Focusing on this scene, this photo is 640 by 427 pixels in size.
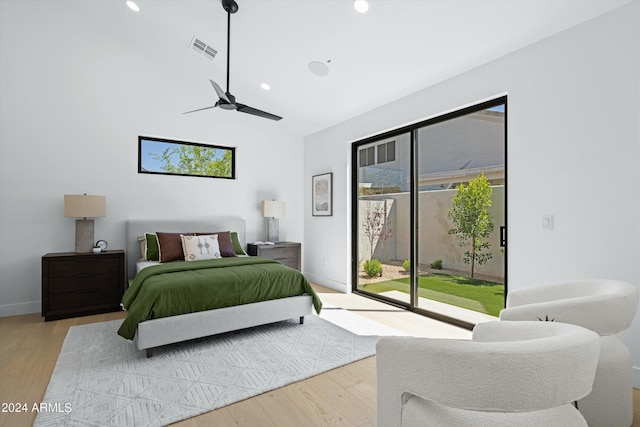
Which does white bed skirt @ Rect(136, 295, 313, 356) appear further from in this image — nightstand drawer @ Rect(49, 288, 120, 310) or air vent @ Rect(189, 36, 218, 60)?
air vent @ Rect(189, 36, 218, 60)

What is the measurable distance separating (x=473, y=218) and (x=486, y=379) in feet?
9.10

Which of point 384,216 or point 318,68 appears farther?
point 384,216

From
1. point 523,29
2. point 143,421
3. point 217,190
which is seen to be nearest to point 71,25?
point 217,190

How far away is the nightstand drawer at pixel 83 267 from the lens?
12.1ft

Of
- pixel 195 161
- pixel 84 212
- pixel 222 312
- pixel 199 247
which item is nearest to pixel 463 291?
pixel 222 312

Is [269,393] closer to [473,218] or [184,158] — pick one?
[473,218]

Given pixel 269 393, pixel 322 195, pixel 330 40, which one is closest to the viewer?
pixel 269 393

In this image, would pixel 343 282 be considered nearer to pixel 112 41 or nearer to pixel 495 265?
pixel 495 265

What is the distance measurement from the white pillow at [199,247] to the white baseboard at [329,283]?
183cm

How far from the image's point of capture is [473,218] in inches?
137

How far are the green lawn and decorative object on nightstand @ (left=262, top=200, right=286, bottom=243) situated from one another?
218cm

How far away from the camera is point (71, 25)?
409 centimetres

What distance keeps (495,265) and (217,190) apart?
3.88 metres

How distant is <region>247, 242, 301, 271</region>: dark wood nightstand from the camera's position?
16.8 ft
